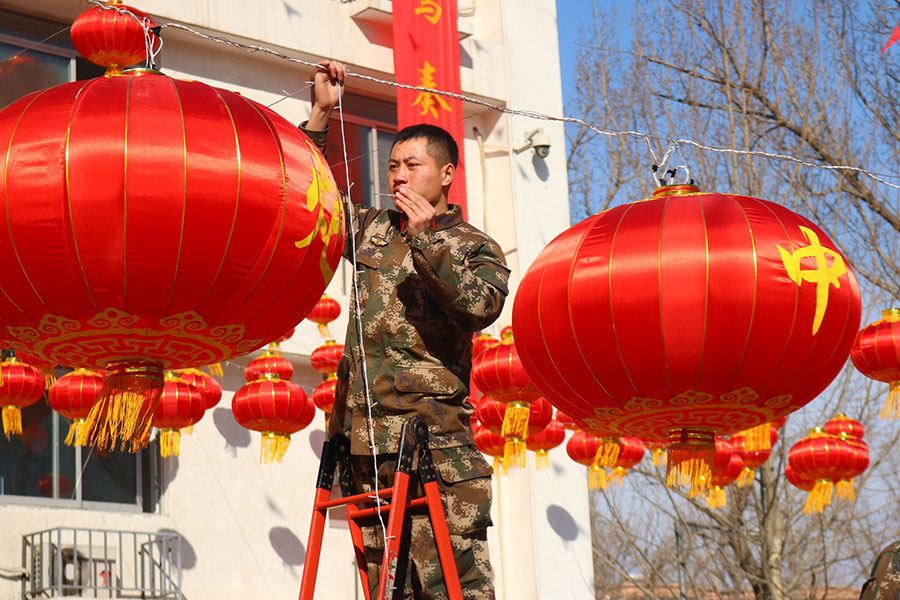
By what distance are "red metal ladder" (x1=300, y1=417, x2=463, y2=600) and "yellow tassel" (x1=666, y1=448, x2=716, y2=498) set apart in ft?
4.76

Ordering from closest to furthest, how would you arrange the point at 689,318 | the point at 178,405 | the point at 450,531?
the point at 450,531 < the point at 689,318 < the point at 178,405

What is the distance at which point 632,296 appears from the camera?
4664mm

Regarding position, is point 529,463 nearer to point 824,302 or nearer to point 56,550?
point 56,550

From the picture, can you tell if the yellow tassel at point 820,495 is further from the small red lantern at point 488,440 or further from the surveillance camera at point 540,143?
the surveillance camera at point 540,143

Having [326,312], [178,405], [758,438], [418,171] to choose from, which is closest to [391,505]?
[418,171]

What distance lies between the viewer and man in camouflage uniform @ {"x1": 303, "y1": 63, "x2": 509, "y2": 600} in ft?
12.6

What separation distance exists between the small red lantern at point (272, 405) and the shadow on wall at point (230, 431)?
1512mm

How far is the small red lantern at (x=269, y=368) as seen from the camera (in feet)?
30.5

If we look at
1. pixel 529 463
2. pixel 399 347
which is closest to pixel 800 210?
pixel 529 463

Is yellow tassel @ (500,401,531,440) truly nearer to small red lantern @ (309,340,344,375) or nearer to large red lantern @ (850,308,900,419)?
small red lantern @ (309,340,344,375)

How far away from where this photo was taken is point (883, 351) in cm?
893

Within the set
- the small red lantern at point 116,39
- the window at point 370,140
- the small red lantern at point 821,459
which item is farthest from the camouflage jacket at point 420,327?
the window at point 370,140

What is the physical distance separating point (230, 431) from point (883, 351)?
5.00m

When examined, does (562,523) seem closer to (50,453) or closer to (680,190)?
(50,453)
